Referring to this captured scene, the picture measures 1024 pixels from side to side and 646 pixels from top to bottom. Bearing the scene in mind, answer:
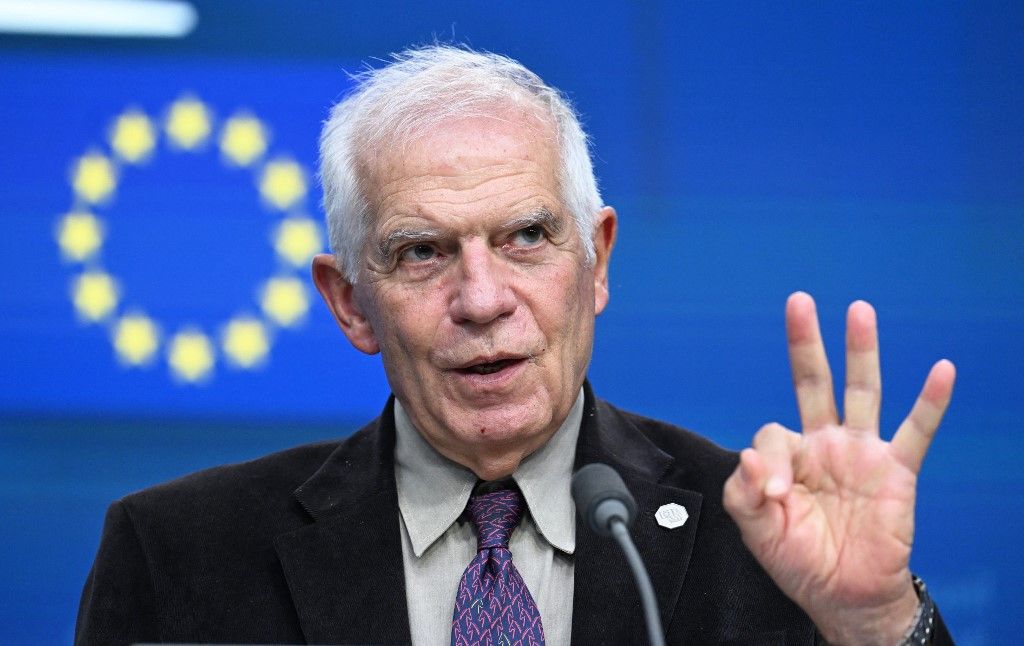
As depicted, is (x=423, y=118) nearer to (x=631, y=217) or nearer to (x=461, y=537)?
(x=461, y=537)

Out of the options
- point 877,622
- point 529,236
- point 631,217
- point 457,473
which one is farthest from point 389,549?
point 631,217

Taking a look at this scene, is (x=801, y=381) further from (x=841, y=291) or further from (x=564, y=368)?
(x=841, y=291)

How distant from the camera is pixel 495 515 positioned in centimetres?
211

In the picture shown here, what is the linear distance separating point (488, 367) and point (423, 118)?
446 mm

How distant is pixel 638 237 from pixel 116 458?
1.31 metres

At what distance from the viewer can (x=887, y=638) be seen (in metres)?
1.62

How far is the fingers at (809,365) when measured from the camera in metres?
1.66

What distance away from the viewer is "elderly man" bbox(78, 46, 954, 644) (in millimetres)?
2037

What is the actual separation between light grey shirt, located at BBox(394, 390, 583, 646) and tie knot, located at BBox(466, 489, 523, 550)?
2 cm

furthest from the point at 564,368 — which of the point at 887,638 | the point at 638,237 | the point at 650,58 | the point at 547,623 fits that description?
the point at 650,58

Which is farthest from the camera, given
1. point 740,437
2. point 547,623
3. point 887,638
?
point 740,437

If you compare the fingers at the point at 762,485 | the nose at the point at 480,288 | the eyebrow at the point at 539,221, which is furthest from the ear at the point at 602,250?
the fingers at the point at 762,485

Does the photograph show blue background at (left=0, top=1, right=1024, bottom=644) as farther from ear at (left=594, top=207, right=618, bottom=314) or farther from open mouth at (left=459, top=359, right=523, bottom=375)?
open mouth at (left=459, top=359, right=523, bottom=375)

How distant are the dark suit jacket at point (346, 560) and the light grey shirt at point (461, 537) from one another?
0.03 meters
